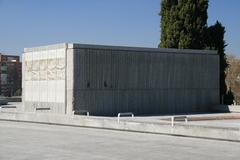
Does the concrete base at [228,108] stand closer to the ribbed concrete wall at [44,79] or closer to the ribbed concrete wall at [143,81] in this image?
the ribbed concrete wall at [143,81]

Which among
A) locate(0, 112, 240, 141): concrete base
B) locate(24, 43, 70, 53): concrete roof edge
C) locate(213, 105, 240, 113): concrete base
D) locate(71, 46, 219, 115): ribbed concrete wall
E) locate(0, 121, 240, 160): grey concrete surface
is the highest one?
locate(24, 43, 70, 53): concrete roof edge

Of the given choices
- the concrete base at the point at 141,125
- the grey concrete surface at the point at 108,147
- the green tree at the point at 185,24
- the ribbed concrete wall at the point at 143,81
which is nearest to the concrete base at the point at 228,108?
the ribbed concrete wall at the point at 143,81

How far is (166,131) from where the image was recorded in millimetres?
23281

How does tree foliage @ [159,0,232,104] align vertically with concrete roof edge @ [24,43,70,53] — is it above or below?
above

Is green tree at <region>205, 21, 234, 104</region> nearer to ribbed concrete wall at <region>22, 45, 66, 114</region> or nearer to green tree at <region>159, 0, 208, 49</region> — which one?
green tree at <region>159, 0, 208, 49</region>

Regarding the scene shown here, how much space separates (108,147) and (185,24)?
32.5m

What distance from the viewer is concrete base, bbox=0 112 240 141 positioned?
20.8 metres

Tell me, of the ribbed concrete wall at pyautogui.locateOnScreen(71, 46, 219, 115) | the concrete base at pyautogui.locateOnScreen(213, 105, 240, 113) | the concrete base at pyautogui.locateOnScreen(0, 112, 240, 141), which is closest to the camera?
the concrete base at pyautogui.locateOnScreen(0, 112, 240, 141)

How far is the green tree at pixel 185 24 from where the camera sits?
4841 centimetres

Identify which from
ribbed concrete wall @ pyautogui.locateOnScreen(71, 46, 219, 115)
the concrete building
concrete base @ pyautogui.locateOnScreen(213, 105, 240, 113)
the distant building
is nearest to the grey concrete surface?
the concrete building

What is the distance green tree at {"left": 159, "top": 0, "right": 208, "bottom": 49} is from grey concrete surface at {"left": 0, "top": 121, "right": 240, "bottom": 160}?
2614cm

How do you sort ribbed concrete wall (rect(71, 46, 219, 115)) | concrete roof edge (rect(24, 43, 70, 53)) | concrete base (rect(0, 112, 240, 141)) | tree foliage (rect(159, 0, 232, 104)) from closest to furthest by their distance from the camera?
concrete base (rect(0, 112, 240, 141)), ribbed concrete wall (rect(71, 46, 219, 115)), concrete roof edge (rect(24, 43, 70, 53)), tree foliage (rect(159, 0, 232, 104))

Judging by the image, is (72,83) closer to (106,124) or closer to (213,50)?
(106,124)

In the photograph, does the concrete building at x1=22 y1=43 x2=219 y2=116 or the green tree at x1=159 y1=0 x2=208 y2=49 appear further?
the green tree at x1=159 y1=0 x2=208 y2=49
